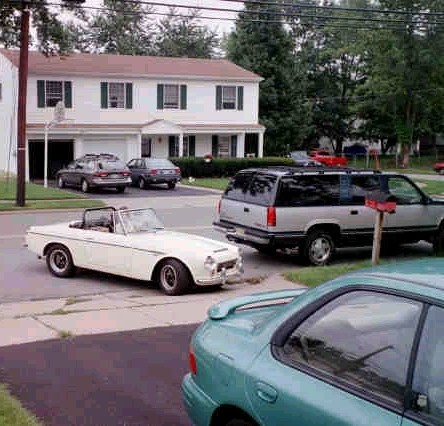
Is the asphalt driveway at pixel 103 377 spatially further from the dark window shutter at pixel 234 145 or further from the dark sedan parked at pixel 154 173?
the dark window shutter at pixel 234 145

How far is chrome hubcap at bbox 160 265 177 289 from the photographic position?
11320 millimetres

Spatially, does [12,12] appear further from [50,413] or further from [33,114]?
[50,413]

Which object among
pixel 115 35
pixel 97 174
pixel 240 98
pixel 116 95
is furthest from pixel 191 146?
pixel 115 35

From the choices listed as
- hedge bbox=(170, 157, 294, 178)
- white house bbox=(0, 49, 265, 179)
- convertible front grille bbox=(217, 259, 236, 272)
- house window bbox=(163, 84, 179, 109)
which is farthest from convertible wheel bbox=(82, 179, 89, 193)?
convertible front grille bbox=(217, 259, 236, 272)

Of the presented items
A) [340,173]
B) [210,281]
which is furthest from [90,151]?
[210,281]

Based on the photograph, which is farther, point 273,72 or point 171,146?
point 273,72

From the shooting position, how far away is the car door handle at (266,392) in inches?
144

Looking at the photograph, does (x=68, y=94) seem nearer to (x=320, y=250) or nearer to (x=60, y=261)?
(x=320, y=250)

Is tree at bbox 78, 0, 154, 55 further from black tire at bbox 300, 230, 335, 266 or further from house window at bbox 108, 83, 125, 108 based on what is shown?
black tire at bbox 300, 230, 335, 266

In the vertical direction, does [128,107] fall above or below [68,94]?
below

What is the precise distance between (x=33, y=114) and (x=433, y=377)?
37570 mm

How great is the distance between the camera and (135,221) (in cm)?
1234

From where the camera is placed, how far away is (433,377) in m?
3.07

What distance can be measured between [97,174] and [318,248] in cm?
1890
